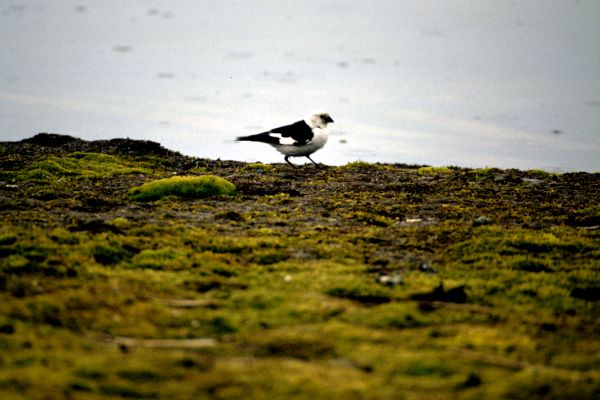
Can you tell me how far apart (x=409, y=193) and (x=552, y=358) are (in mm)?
9947

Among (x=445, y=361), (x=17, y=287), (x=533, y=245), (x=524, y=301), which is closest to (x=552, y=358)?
(x=445, y=361)

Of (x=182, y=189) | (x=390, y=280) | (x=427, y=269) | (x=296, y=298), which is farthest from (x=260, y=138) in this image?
(x=296, y=298)

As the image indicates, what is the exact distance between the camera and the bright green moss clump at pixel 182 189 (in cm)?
1446

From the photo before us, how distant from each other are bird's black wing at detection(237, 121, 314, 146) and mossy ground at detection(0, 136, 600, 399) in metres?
5.01

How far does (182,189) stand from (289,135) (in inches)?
224

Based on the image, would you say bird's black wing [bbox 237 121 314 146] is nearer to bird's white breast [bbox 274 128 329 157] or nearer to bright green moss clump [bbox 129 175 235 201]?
bird's white breast [bbox 274 128 329 157]

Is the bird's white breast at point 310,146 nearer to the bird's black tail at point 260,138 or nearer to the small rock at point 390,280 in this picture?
the bird's black tail at point 260,138

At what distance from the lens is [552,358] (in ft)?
19.6

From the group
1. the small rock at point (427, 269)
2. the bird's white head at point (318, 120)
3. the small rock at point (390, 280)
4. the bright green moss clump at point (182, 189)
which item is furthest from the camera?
the bird's white head at point (318, 120)

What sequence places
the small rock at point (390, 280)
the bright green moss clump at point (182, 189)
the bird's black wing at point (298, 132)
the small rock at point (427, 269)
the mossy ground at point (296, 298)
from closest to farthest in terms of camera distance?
1. the mossy ground at point (296, 298)
2. the small rock at point (390, 280)
3. the small rock at point (427, 269)
4. the bright green moss clump at point (182, 189)
5. the bird's black wing at point (298, 132)

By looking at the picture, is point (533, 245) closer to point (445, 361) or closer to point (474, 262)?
point (474, 262)

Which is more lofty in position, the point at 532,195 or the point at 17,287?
the point at 532,195

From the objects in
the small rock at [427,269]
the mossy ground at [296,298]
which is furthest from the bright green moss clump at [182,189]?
the small rock at [427,269]

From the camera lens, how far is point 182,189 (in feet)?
48.3
